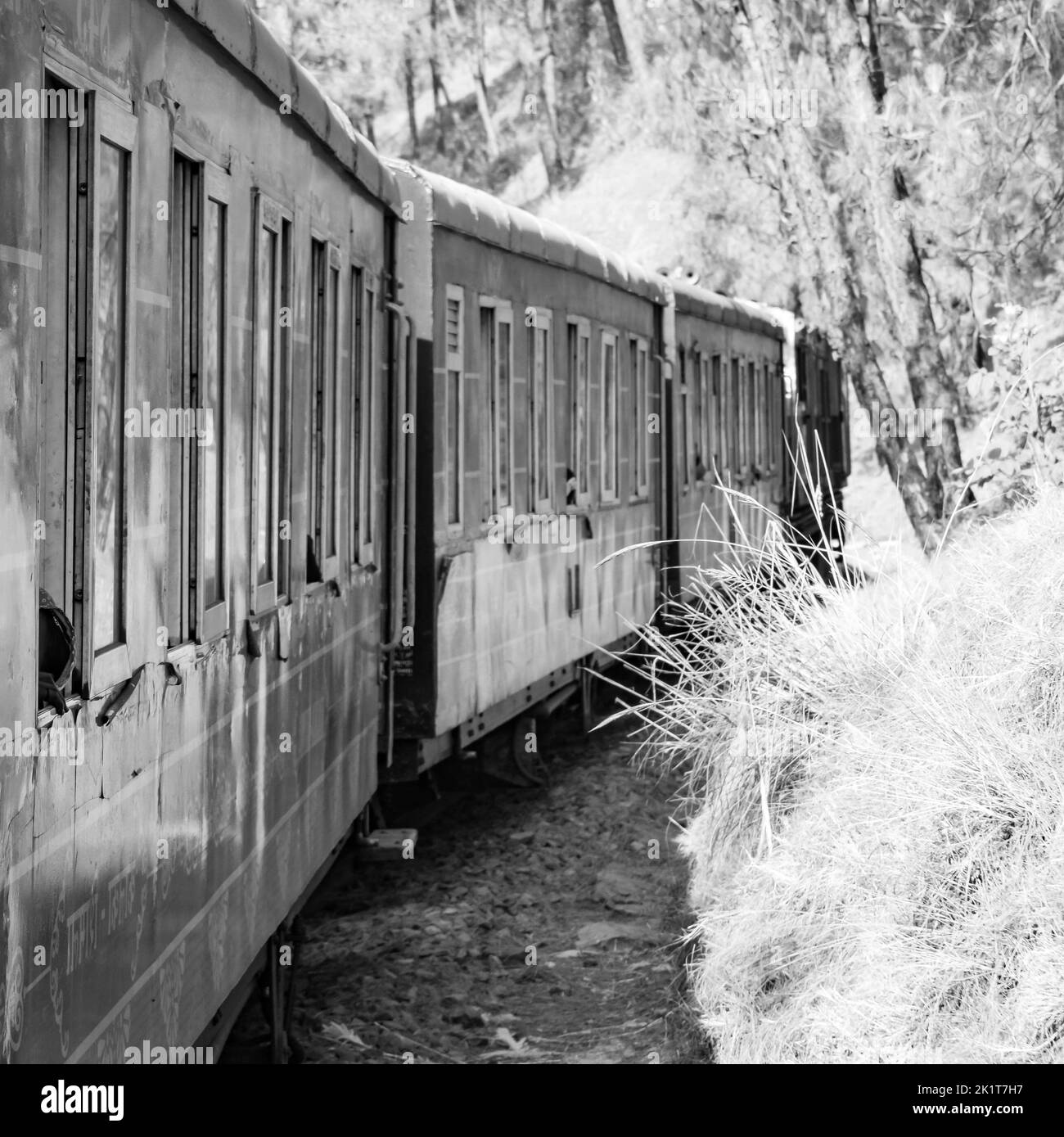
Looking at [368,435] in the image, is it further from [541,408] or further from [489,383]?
[541,408]

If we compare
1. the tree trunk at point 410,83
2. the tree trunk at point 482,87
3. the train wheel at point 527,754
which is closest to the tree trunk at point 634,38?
the tree trunk at point 482,87

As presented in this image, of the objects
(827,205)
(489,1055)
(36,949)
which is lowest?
(489,1055)

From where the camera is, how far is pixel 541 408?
10477 millimetres

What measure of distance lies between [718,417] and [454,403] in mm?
8042

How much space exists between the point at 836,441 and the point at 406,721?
17.8 meters

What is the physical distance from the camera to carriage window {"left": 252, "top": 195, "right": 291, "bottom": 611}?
5.20 meters

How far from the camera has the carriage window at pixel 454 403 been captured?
8.76 metres

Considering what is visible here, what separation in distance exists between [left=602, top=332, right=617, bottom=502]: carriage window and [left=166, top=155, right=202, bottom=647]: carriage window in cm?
787

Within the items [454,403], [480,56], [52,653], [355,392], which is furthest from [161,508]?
[480,56]

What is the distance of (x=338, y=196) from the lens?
265 inches

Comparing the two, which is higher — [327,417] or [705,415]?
[705,415]

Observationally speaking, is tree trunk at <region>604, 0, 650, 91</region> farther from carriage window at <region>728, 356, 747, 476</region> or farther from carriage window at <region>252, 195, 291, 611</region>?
carriage window at <region>252, 195, 291, 611</region>

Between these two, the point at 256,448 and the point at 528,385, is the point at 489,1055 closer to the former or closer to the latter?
the point at 256,448

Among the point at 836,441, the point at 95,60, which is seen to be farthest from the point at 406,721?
the point at 836,441
